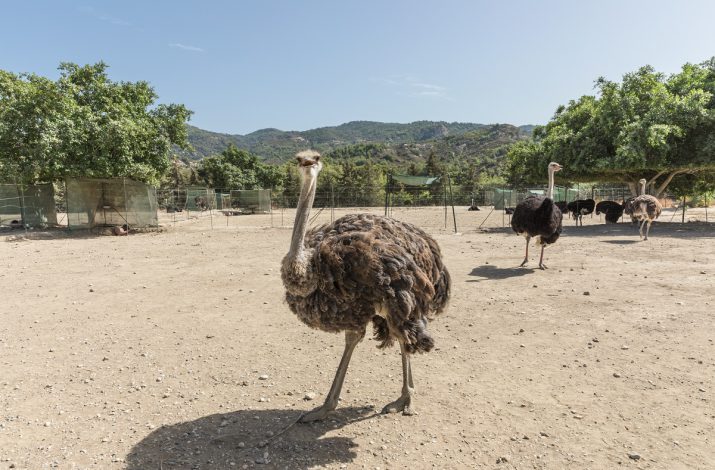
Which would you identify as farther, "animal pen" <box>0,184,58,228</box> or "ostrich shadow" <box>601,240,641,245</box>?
"animal pen" <box>0,184,58,228</box>

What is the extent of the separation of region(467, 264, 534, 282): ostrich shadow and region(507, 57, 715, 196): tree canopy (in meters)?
9.91

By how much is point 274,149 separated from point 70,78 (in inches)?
6834

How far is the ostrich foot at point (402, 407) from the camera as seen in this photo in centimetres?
355

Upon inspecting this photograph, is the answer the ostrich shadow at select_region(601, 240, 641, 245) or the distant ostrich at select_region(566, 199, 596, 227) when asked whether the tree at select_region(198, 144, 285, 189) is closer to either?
the distant ostrich at select_region(566, 199, 596, 227)

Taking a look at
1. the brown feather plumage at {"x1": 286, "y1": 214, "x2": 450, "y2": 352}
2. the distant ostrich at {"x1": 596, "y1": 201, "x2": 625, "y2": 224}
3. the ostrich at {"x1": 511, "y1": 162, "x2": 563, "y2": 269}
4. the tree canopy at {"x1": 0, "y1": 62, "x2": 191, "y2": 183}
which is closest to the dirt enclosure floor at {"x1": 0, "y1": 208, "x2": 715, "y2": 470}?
the brown feather plumage at {"x1": 286, "y1": 214, "x2": 450, "y2": 352}

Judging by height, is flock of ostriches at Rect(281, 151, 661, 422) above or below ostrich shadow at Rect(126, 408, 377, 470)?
above

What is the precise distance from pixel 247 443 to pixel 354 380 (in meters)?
1.24

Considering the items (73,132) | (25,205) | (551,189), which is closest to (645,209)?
(551,189)

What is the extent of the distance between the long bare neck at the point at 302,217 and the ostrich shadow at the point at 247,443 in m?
1.39

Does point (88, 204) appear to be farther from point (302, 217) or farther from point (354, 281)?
point (354, 281)

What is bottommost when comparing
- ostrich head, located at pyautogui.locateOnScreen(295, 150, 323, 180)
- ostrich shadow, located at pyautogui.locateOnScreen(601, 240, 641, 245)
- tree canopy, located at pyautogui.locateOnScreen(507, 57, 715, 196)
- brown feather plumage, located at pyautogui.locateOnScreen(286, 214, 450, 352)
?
ostrich shadow, located at pyautogui.locateOnScreen(601, 240, 641, 245)

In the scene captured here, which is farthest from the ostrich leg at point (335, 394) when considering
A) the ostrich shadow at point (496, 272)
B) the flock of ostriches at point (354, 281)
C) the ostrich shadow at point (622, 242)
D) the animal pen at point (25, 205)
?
the animal pen at point (25, 205)

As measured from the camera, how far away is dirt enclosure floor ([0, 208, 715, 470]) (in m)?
3.08

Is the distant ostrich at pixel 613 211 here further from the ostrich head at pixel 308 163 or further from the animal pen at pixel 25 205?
the animal pen at pixel 25 205
